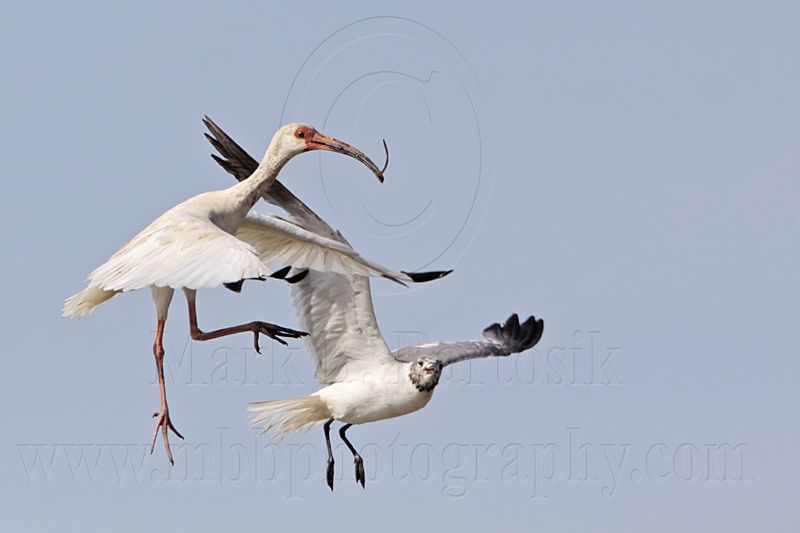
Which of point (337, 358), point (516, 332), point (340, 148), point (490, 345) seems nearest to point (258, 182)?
point (340, 148)

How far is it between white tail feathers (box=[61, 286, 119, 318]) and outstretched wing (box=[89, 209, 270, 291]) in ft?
5.17

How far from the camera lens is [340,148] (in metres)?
22.9

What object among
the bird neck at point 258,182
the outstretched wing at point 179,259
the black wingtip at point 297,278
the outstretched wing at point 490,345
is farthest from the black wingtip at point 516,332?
the outstretched wing at point 179,259

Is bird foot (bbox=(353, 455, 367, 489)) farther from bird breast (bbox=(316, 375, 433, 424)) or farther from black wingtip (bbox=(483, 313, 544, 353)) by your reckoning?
black wingtip (bbox=(483, 313, 544, 353))

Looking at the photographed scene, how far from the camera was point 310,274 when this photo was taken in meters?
25.4

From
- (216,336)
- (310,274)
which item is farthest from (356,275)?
(216,336)

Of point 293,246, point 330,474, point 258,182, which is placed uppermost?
point 258,182

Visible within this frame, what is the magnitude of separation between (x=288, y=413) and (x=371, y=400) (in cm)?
140

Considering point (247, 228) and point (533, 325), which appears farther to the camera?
point (533, 325)

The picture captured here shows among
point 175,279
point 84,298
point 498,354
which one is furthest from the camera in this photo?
point 498,354

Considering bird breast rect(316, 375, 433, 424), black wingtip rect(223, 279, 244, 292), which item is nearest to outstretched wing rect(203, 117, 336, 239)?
bird breast rect(316, 375, 433, 424)

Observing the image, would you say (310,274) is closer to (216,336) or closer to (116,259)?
(216,336)

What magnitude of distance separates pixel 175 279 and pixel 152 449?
105 inches

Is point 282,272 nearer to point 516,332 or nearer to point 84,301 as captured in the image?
point 84,301
